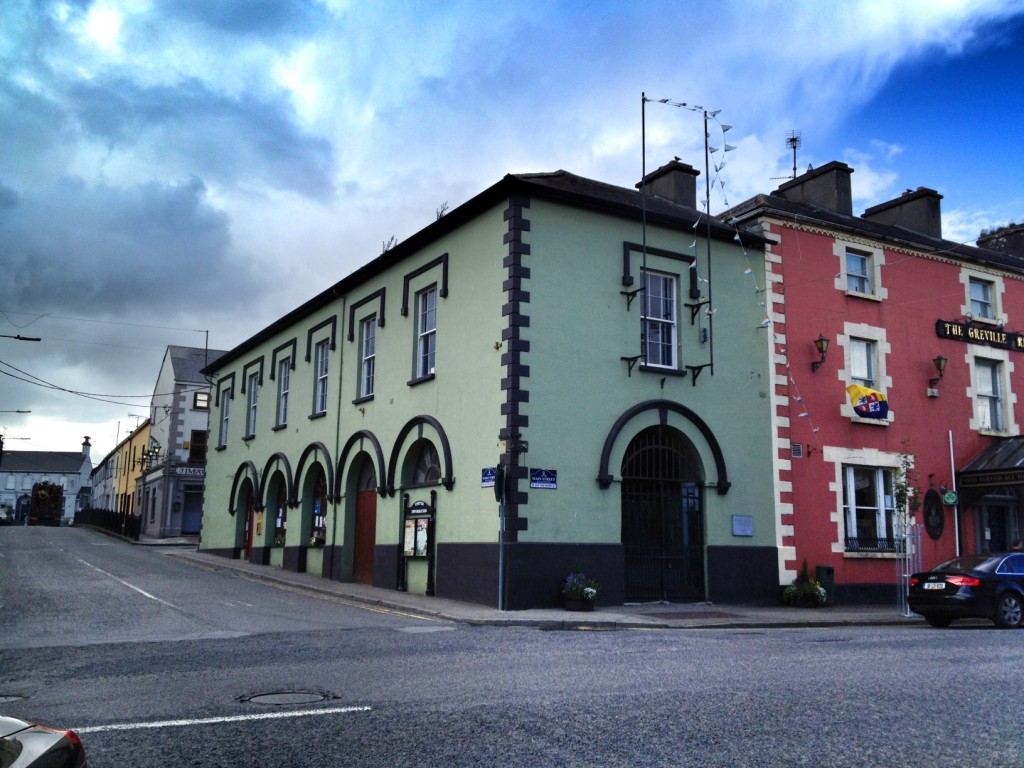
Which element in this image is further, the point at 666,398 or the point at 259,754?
the point at 666,398

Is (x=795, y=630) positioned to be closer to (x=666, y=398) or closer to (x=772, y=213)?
(x=666, y=398)

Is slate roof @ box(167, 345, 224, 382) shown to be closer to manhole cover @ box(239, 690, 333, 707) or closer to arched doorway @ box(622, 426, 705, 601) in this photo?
arched doorway @ box(622, 426, 705, 601)

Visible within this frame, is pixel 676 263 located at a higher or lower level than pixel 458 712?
higher

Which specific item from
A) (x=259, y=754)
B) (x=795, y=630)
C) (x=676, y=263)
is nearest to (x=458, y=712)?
(x=259, y=754)

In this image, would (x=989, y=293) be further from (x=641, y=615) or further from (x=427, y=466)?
(x=427, y=466)

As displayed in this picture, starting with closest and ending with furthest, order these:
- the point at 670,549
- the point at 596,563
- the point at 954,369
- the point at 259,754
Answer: the point at 259,754 → the point at 596,563 → the point at 670,549 → the point at 954,369

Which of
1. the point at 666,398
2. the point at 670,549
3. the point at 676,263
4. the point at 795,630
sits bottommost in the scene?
the point at 795,630

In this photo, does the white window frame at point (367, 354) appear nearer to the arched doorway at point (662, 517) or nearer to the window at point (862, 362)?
the arched doorway at point (662, 517)

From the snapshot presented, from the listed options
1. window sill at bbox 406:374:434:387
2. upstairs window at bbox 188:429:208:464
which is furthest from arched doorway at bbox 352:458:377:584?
upstairs window at bbox 188:429:208:464

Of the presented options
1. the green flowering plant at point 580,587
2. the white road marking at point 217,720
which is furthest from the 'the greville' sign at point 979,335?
the white road marking at point 217,720

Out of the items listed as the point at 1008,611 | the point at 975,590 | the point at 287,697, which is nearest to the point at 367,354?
the point at 975,590

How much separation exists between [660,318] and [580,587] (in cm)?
658

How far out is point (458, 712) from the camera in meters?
7.15

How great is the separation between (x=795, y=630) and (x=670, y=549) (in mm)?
→ 4370
